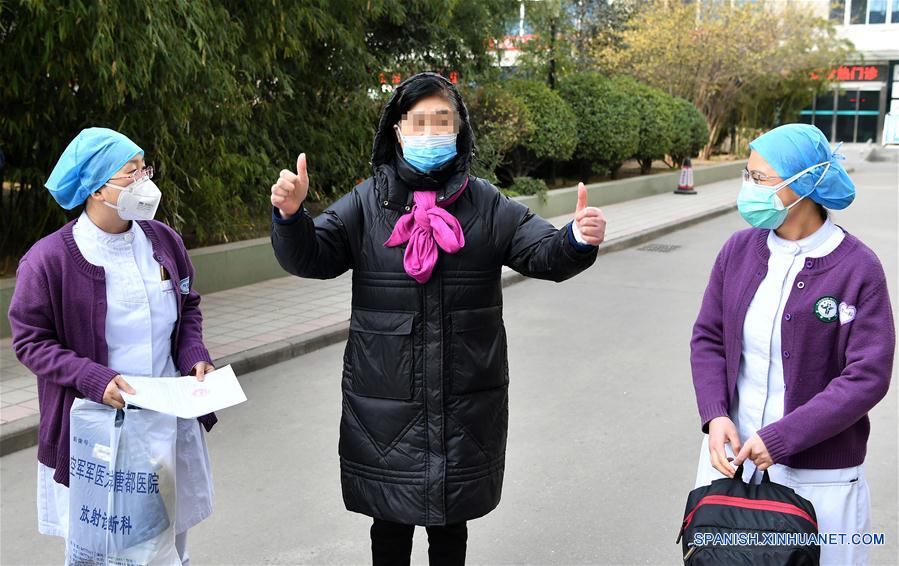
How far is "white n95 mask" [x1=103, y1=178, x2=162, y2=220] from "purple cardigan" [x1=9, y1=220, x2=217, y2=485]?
0.63 ft

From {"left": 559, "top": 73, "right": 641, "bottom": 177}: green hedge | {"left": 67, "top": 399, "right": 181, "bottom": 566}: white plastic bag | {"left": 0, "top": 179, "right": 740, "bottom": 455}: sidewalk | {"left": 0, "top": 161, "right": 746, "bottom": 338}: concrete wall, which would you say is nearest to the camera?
{"left": 67, "top": 399, "right": 181, "bottom": 566}: white plastic bag

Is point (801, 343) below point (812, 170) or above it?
below

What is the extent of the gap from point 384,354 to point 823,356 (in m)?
1.31

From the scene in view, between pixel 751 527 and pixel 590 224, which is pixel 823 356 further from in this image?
pixel 590 224

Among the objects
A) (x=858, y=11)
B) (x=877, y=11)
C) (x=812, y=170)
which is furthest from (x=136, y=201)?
(x=877, y=11)

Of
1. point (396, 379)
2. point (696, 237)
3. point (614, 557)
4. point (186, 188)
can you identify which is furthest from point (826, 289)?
point (696, 237)

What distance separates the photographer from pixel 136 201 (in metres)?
3.03

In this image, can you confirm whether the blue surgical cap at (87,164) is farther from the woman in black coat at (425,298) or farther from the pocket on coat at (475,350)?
the pocket on coat at (475,350)

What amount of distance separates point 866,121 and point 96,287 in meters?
53.8

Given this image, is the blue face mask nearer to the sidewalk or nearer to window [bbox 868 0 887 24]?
the sidewalk

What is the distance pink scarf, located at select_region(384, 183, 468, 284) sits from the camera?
2844 mm

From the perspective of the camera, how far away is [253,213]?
11852 millimetres

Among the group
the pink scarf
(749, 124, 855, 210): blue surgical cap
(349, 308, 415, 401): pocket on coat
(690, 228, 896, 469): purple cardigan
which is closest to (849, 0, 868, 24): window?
(749, 124, 855, 210): blue surgical cap

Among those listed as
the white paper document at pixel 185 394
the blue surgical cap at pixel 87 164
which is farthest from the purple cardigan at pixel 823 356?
the blue surgical cap at pixel 87 164
